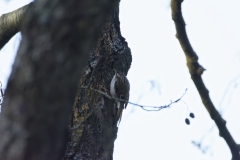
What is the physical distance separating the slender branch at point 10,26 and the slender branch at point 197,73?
1473 mm

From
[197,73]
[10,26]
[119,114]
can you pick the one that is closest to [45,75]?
[197,73]

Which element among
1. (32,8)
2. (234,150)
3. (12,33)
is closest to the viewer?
(32,8)

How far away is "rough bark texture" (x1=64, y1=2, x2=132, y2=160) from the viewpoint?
12.2 feet

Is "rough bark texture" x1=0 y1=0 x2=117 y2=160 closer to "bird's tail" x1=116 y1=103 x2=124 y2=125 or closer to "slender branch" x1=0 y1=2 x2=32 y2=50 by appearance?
"slender branch" x1=0 y1=2 x2=32 y2=50

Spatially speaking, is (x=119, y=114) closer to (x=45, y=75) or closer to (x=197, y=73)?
(x=197, y=73)

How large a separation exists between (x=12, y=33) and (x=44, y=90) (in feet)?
6.55

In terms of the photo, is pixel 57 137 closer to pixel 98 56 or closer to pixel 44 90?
pixel 44 90

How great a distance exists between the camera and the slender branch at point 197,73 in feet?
6.86

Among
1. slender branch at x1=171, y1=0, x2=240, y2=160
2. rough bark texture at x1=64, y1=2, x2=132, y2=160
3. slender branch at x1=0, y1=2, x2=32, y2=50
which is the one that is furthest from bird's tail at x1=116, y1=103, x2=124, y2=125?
slender branch at x1=171, y1=0, x2=240, y2=160

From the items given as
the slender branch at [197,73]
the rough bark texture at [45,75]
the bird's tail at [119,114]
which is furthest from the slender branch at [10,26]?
the rough bark texture at [45,75]

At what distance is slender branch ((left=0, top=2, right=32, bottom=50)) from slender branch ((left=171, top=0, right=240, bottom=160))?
1.47 m

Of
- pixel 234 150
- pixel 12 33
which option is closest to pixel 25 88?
pixel 234 150

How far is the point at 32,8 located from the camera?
1.80 meters

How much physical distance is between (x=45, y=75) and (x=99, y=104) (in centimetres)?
208
